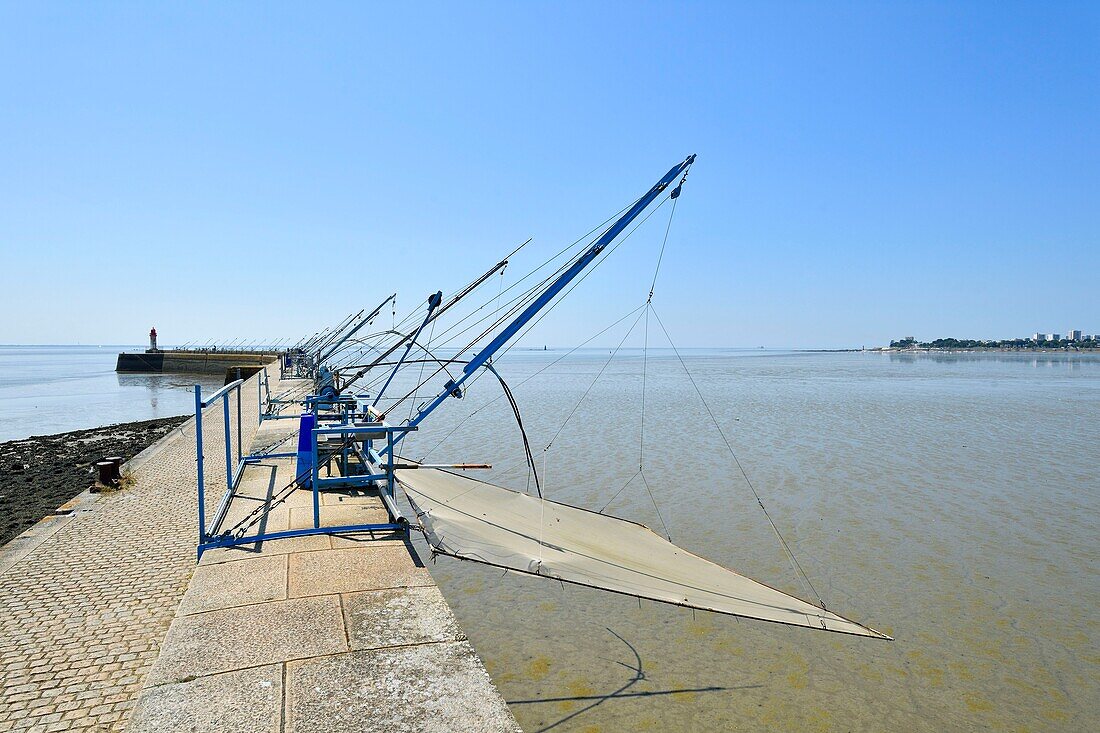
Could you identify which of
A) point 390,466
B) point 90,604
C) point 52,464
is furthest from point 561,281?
point 52,464

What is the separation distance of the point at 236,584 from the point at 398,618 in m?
1.86

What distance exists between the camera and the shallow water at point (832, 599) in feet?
22.8

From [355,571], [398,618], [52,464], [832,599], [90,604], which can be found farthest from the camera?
[52,464]

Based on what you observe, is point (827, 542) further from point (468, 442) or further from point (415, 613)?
point (468, 442)

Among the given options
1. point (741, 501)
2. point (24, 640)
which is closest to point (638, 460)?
point (741, 501)

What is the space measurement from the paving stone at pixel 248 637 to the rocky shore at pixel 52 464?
8809 mm

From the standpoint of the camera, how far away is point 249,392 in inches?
1242

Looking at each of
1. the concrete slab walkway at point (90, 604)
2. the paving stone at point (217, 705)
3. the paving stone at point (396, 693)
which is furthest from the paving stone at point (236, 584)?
the paving stone at point (396, 693)

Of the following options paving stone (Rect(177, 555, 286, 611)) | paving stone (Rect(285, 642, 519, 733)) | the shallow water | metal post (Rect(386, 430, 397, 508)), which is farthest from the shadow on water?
metal post (Rect(386, 430, 397, 508))

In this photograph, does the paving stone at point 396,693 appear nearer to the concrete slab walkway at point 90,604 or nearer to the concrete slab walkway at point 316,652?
the concrete slab walkway at point 316,652

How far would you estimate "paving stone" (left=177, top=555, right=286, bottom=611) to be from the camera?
19.0ft

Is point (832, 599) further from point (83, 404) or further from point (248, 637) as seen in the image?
point (83, 404)

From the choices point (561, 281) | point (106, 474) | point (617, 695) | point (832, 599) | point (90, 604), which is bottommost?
point (617, 695)

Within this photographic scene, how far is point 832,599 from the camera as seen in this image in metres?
9.38
